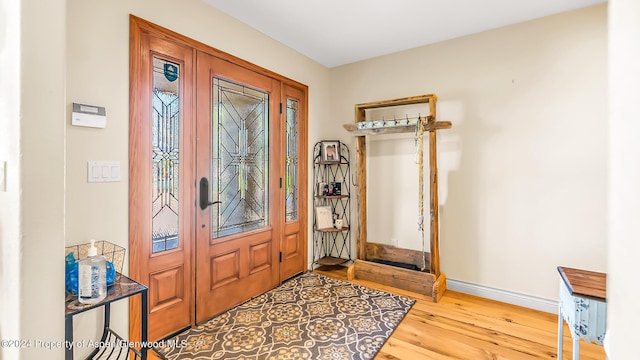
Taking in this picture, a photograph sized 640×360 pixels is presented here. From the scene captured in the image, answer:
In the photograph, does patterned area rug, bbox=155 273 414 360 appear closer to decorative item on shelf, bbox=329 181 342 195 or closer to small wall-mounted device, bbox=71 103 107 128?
decorative item on shelf, bbox=329 181 342 195

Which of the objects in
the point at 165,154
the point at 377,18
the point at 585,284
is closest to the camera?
the point at 585,284

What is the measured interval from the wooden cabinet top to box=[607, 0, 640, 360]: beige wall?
87 centimetres

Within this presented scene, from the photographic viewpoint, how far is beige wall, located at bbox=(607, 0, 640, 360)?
548 mm

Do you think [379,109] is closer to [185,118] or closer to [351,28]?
[351,28]

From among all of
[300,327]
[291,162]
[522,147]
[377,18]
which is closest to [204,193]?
[291,162]

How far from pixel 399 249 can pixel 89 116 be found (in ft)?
9.97

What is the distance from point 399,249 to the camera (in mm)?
3266

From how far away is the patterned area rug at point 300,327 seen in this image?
1.93 meters

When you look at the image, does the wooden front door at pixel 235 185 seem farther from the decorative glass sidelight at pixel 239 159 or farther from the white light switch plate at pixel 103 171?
the white light switch plate at pixel 103 171

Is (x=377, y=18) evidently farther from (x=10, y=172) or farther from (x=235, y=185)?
(x=10, y=172)

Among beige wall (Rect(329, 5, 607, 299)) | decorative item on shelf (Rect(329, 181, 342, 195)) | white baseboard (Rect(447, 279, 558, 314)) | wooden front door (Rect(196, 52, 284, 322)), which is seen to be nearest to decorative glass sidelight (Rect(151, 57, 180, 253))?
wooden front door (Rect(196, 52, 284, 322))

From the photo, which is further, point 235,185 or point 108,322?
point 235,185

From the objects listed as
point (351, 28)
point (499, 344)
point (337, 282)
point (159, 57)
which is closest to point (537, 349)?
point (499, 344)

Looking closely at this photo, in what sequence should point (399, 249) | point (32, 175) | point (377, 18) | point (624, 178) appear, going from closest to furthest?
point (624, 178) → point (32, 175) → point (377, 18) → point (399, 249)
